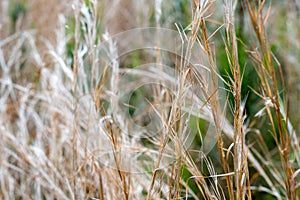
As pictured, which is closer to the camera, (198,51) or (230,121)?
(198,51)

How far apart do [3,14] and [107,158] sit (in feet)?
4.93

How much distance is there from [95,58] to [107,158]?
0.21 m

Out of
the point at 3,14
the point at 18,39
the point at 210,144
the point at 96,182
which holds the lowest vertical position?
the point at 96,182

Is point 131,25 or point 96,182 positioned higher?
point 131,25

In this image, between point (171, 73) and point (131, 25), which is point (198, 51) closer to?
point (171, 73)

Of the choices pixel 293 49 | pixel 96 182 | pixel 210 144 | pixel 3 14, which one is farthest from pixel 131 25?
pixel 210 144

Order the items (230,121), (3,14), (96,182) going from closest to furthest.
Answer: (96,182), (230,121), (3,14)

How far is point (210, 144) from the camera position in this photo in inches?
31.0

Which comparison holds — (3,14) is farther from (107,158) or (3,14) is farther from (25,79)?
(107,158)

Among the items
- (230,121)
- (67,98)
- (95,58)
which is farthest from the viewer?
(67,98)

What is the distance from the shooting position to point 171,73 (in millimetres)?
1401

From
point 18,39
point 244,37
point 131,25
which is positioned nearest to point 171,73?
point 244,37

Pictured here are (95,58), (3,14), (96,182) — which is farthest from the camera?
(3,14)

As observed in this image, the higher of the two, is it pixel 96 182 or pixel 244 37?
pixel 244 37
